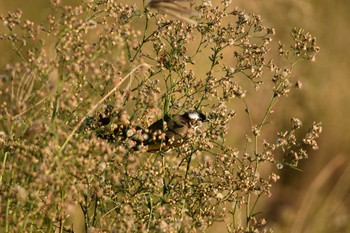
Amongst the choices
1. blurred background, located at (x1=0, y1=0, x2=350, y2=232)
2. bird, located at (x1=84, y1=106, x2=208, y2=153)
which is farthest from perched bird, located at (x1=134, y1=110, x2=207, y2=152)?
blurred background, located at (x1=0, y1=0, x2=350, y2=232)

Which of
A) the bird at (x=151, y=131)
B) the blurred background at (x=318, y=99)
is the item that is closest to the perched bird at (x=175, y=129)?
the bird at (x=151, y=131)

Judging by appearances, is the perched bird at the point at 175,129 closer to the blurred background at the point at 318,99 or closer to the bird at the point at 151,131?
Result: the bird at the point at 151,131

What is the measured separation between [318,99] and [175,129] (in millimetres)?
3883

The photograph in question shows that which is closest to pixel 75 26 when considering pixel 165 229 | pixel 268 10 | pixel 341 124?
pixel 165 229

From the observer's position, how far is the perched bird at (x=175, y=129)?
7.97 feet

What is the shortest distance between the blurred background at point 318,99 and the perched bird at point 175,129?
2.66m

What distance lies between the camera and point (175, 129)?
2.66 metres

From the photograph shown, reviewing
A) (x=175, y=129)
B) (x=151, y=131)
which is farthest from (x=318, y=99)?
(x=151, y=131)

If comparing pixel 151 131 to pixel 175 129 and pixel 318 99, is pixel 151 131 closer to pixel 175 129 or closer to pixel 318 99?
pixel 175 129

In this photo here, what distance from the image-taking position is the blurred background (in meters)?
5.86

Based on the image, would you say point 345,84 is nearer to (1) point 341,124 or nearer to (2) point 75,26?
(1) point 341,124

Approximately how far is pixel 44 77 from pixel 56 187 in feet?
1.03

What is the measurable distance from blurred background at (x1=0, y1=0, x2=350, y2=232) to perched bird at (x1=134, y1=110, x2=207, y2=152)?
2656 millimetres

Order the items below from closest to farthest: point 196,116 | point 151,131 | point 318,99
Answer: point 151,131 → point 196,116 → point 318,99
